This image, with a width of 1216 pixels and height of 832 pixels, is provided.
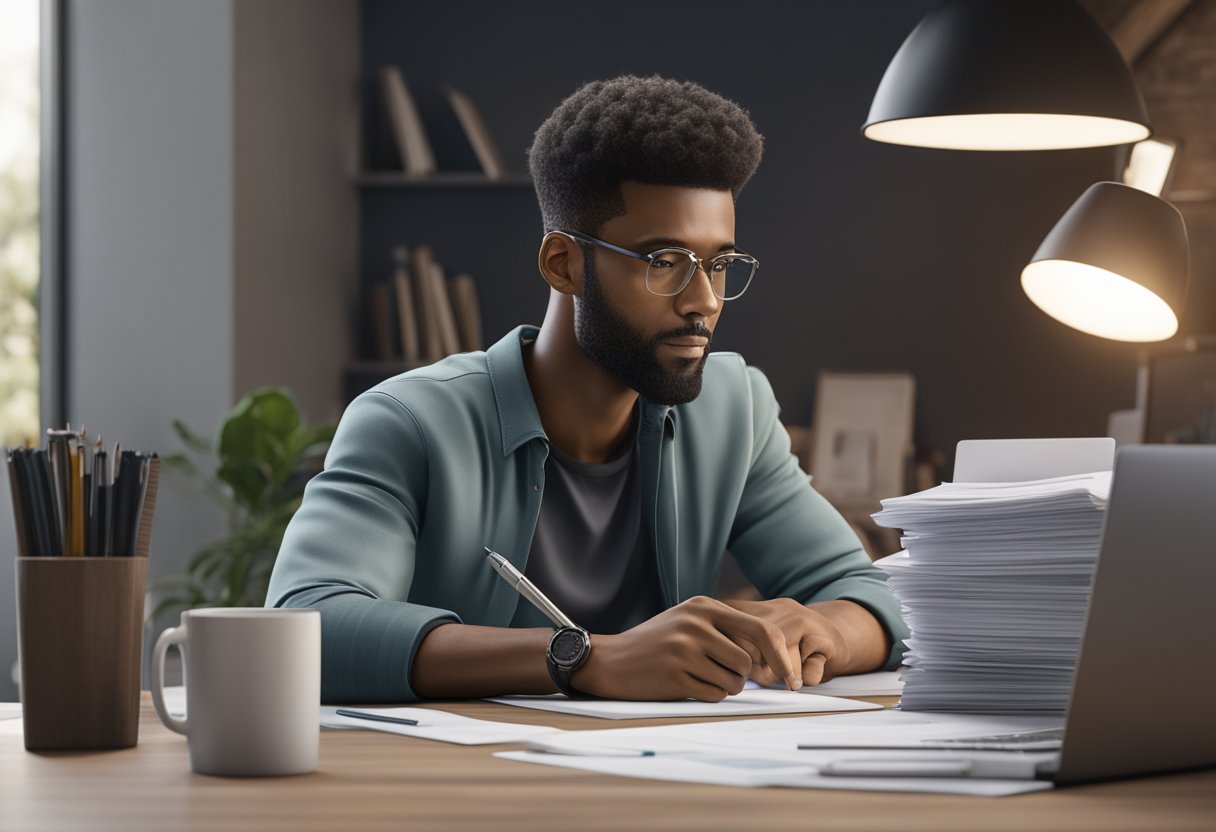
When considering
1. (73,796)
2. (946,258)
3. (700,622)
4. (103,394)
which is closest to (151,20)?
(103,394)

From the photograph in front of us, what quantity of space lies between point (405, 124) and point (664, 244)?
3.19m

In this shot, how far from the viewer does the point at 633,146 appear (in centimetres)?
163

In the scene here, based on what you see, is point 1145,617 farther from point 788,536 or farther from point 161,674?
point 788,536

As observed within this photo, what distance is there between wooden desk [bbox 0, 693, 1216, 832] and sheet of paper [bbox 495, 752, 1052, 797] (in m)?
0.01

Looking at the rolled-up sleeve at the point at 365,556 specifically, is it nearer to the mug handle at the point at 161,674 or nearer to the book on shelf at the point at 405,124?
the mug handle at the point at 161,674

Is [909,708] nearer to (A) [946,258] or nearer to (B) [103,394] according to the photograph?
(B) [103,394]

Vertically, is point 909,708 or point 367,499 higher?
point 367,499

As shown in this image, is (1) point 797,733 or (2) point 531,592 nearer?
(1) point 797,733

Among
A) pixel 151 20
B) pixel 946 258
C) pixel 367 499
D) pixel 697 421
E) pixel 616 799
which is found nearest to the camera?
pixel 616 799

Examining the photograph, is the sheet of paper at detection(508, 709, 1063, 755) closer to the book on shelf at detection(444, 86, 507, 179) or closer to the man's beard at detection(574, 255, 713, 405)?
the man's beard at detection(574, 255, 713, 405)

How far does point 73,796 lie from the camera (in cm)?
84

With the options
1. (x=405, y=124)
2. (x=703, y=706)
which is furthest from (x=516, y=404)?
(x=405, y=124)

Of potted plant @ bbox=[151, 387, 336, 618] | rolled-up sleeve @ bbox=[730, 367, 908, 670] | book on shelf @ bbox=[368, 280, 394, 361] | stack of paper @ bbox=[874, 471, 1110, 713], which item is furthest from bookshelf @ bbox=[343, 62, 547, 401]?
stack of paper @ bbox=[874, 471, 1110, 713]

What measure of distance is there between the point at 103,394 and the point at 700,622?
119 inches
